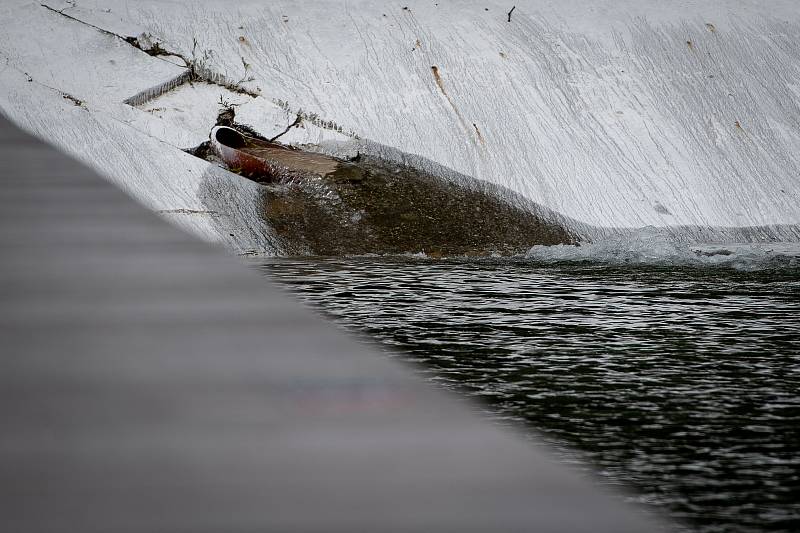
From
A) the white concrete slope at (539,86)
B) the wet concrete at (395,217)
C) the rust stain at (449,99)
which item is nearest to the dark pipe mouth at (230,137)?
the white concrete slope at (539,86)

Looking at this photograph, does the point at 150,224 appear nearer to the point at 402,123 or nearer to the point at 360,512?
the point at 360,512

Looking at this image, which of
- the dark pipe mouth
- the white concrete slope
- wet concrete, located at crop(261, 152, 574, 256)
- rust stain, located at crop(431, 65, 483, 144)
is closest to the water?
wet concrete, located at crop(261, 152, 574, 256)

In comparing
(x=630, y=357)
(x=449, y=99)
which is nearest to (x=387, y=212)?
(x=449, y=99)

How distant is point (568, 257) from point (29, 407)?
4.36 metres

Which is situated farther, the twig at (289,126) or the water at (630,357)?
the twig at (289,126)

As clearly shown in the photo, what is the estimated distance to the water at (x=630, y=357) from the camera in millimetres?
1796

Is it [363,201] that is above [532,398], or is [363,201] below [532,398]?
above

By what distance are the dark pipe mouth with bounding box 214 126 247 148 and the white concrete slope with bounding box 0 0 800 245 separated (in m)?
0.21

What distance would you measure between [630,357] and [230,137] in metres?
Result: 3.91

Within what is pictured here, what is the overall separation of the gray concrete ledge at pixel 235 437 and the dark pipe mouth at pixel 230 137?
4492 mm

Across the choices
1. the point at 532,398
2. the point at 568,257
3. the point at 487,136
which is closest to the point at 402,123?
the point at 487,136

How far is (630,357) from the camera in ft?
9.06

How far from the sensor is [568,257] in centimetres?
526

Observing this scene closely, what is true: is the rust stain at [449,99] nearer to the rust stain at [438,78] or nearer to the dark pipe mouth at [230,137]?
the rust stain at [438,78]
